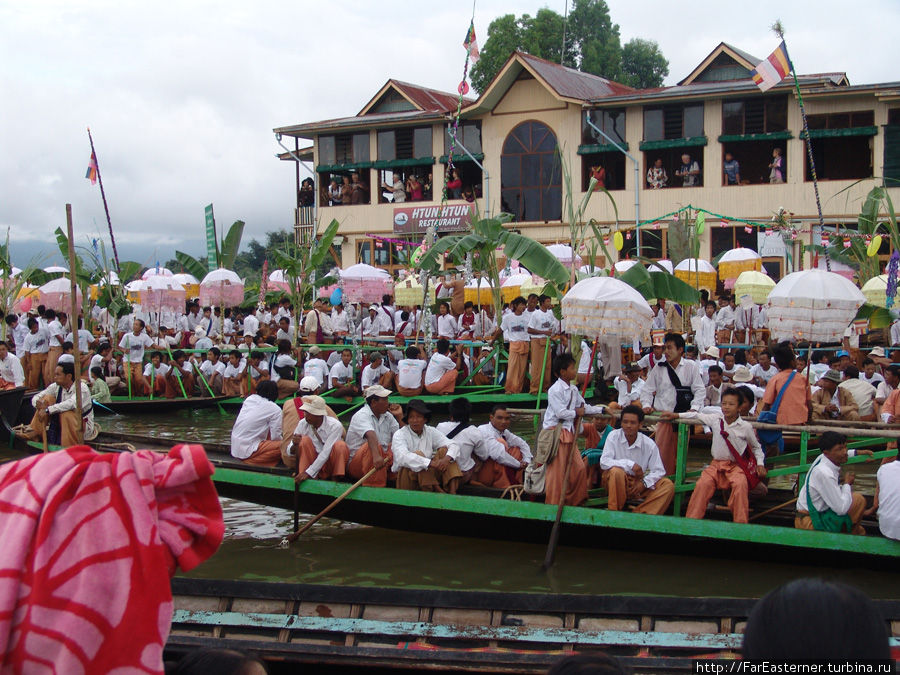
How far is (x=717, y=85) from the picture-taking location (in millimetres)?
24891

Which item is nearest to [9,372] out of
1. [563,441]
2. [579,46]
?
[563,441]

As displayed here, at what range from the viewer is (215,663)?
2.14 metres

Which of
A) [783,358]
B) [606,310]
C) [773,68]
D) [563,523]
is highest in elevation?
[773,68]

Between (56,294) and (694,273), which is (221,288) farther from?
(694,273)

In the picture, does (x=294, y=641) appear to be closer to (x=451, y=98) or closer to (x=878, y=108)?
(x=878, y=108)

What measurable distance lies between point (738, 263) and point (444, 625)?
52.9 feet

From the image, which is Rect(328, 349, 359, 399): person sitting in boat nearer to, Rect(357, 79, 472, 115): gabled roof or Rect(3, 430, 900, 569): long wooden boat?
Rect(3, 430, 900, 569): long wooden boat

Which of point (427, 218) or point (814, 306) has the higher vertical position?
point (427, 218)

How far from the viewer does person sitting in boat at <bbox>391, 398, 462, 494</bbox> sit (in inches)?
323

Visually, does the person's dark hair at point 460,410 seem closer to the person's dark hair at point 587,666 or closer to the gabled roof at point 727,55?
the person's dark hair at point 587,666

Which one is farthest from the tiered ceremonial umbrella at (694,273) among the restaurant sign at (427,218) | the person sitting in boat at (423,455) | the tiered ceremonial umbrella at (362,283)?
the person sitting in boat at (423,455)

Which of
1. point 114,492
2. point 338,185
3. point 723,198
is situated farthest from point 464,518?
point 338,185

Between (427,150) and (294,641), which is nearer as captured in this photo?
(294,641)

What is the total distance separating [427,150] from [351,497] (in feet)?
69.9
